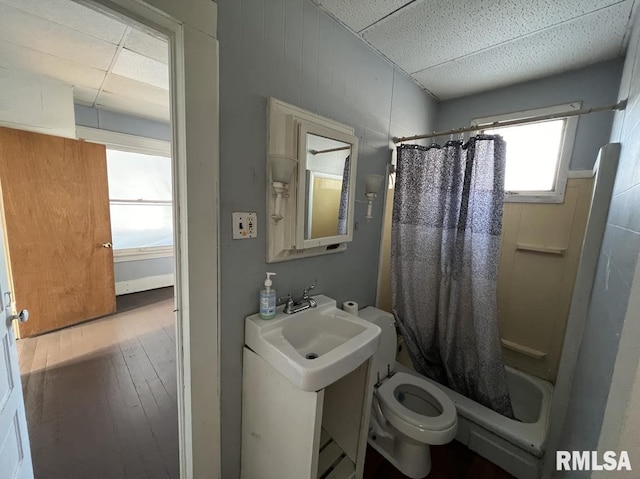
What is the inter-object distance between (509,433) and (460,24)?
219cm

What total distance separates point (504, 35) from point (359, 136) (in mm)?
882

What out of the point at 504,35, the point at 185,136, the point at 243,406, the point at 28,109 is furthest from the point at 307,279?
the point at 28,109

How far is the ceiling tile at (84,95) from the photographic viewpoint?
2404 millimetres

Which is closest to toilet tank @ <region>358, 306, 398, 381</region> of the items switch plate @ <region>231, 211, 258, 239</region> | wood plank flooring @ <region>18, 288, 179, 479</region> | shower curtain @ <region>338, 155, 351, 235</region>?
shower curtain @ <region>338, 155, 351, 235</region>

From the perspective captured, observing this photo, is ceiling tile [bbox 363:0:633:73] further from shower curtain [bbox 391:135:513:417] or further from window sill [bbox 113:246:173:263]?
window sill [bbox 113:246:173:263]

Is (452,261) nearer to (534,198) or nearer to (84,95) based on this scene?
(534,198)

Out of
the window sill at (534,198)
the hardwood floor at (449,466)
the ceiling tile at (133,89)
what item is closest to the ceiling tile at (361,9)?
the window sill at (534,198)

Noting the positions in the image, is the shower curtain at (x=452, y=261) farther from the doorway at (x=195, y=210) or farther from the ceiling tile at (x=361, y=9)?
the doorway at (x=195, y=210)

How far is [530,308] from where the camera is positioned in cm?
186

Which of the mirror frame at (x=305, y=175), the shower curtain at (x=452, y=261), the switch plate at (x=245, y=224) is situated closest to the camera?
the switch plate at (x=245, y=224)

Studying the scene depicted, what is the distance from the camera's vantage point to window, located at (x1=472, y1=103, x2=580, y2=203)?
1.72 metres

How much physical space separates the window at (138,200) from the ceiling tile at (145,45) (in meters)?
2.06

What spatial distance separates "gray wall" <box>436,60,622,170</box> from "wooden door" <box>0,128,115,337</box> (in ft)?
12.7

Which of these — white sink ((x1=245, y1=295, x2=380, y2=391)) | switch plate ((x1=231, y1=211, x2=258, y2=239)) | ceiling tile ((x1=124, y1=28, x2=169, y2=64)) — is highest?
ceiling tile ((x1=124, y1=28, x2=169, y2=64))
